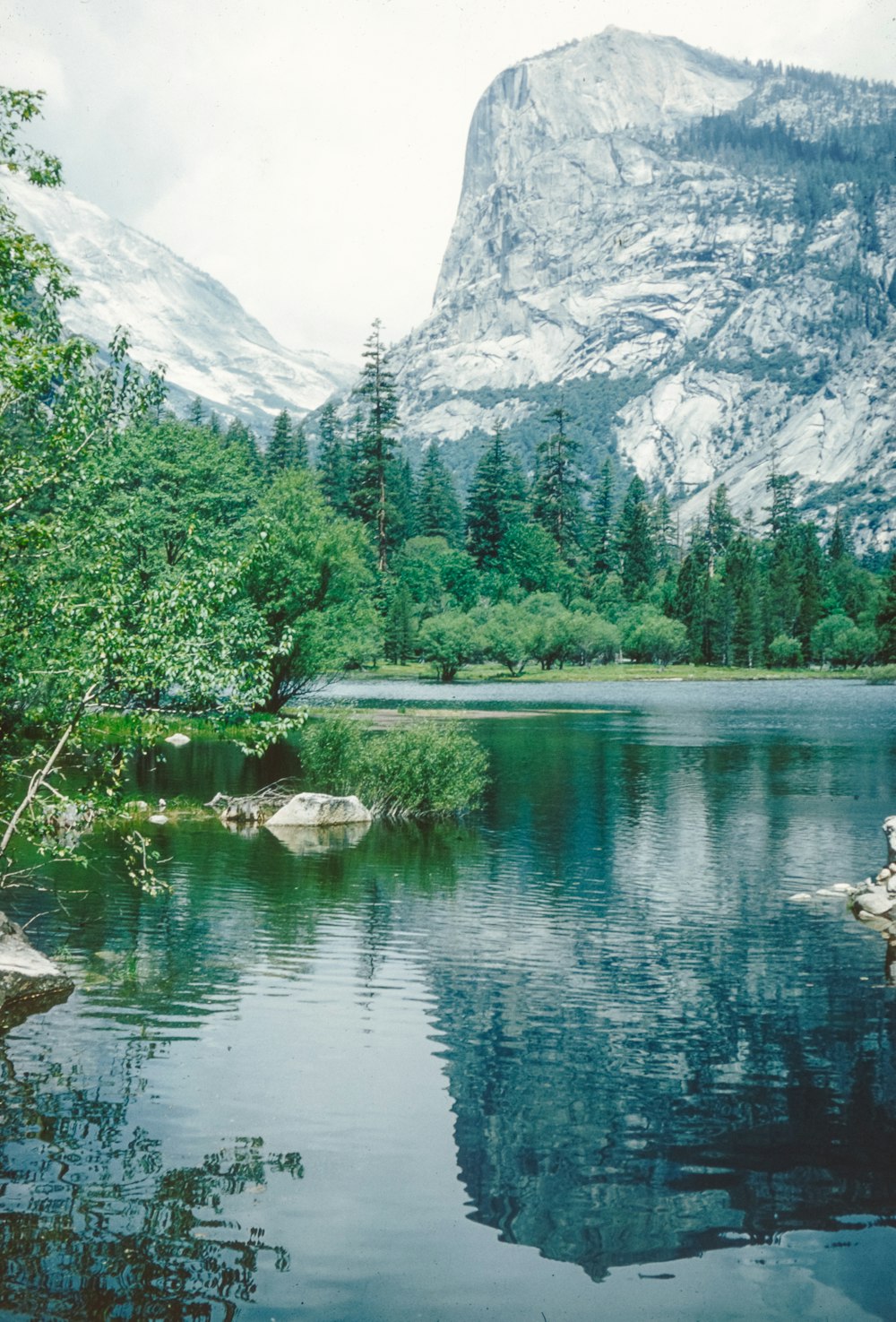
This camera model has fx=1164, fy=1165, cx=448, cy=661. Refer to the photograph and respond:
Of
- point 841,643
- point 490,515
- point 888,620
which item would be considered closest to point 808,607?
point 841,643

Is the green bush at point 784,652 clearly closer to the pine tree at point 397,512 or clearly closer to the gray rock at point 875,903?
the pine tree at point 397,512

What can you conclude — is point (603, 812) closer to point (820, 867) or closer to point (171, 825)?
point (820, 867)

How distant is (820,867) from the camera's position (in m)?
31.9

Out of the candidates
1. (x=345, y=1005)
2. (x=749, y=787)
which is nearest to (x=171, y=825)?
(x=345, y=1005)

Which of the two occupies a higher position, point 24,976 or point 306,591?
point 306,591

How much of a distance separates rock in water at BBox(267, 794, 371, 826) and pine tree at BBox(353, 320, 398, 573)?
116686 mm

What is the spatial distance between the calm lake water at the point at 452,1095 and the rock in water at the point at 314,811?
5176mm

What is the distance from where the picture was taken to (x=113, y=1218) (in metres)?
11.9

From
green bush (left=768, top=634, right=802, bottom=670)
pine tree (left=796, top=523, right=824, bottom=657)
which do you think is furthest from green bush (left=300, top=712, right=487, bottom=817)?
pine tree (left=796, top=523, right=824, bottom=657)

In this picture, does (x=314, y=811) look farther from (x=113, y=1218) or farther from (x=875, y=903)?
(x=113, y=1218)

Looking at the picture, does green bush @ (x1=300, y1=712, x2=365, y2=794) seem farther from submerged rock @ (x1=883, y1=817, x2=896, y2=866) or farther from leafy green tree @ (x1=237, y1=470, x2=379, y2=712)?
leafy green tree @ (x1=237, y1=470, x2=379, y2=712)

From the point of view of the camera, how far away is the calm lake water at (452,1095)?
11281 mm

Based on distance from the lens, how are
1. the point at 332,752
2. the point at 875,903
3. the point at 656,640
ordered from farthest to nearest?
1. the point at 656,640
2. the point at 332,752
3. the point at 875,903

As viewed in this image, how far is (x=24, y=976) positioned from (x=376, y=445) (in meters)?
142
